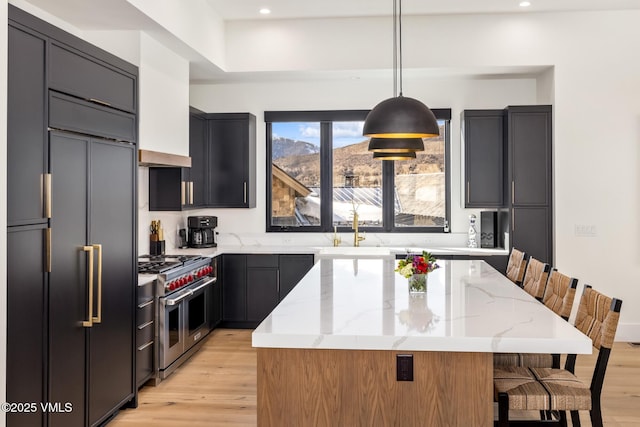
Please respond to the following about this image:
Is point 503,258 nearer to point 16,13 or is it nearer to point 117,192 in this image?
point 117,192

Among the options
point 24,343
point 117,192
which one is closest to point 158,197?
point 117,192

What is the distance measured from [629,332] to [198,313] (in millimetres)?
4103

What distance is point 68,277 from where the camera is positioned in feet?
10.00

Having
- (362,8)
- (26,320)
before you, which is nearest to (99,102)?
(26,320)

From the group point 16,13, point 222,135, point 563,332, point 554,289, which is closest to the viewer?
point 563,332

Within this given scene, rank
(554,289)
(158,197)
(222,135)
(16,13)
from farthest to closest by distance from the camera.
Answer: (222,135) < (158,197) < (554,289) < (16,13)

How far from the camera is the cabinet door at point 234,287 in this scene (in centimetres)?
610

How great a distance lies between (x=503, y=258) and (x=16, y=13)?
15.5 ft

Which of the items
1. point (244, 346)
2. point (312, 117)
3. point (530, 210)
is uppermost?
point (312, 117)

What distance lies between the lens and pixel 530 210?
18.9 feet

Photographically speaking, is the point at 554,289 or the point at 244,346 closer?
the point at 554,289

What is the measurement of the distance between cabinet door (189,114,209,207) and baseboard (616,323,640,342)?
435cm

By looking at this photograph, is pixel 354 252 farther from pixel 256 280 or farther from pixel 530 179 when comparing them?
pixel 530 179

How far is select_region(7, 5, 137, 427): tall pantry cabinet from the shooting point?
2.63 meters
